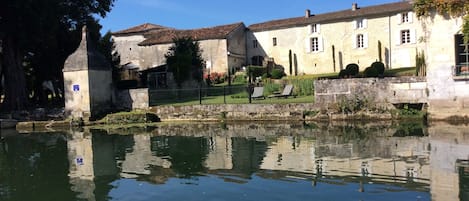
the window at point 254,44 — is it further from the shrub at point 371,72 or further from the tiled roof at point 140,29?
the shrub at point 371,72

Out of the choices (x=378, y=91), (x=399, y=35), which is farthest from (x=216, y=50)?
(x=378, y=91)

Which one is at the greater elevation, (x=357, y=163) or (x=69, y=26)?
(x=69, y=26)

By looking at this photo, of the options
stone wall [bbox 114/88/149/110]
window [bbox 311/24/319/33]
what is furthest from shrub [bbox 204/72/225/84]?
stone wall [bbox 114/88/149/110]

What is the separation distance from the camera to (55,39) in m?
32.0

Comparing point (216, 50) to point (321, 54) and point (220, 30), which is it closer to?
point (220, 30)

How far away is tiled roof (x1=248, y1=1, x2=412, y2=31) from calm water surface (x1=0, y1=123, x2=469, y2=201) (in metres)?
32.2

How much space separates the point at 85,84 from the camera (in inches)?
1038

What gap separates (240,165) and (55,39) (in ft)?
80.9

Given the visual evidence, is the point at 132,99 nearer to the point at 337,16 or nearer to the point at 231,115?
the point at 231,115

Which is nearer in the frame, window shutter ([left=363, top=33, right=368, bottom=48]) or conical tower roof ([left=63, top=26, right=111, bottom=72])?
conical tower roof ([left=63, top=26, right=111, bottom=72])

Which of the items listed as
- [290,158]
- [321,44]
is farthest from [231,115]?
[321,44]

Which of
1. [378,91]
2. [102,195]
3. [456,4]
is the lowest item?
[102,195]

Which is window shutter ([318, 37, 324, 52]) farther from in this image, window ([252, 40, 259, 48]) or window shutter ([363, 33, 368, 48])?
window ([252, 40, 259, 48])

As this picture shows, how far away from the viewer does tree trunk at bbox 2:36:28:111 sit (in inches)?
1198
